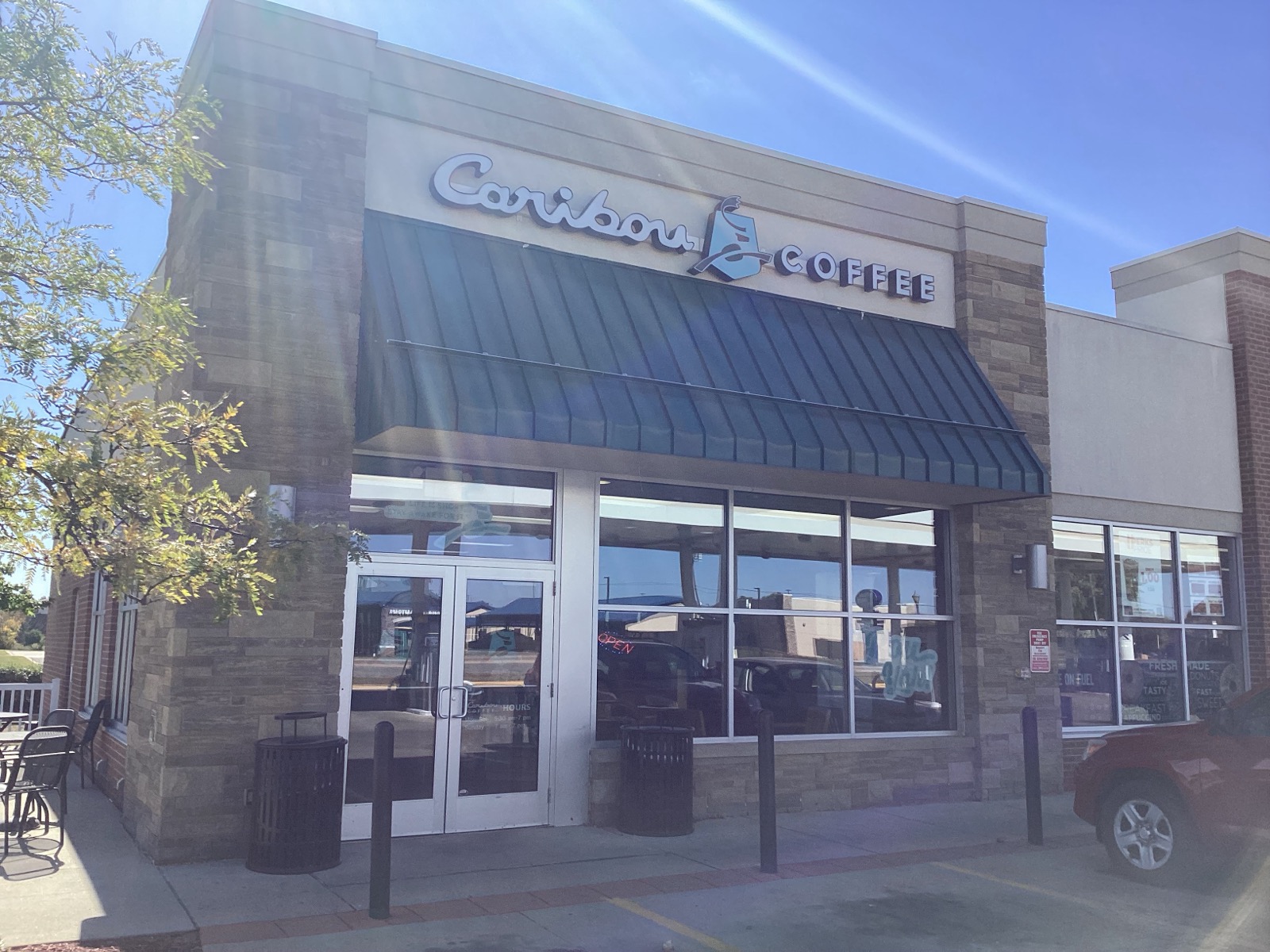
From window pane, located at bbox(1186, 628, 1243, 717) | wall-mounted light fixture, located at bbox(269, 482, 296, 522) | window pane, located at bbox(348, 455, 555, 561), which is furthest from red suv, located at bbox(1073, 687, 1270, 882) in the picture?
wall-mounted light fixture, located at bbox(269, 482, 296, 522)

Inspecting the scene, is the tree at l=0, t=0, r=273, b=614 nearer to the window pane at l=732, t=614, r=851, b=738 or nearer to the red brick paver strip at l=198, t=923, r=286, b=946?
the red brick paver strip at l=198, t=923, r=286, b=946

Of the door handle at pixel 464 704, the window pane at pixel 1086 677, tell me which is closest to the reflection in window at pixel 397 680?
the door handle at pixel 464 704

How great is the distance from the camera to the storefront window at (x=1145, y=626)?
13.2 metres

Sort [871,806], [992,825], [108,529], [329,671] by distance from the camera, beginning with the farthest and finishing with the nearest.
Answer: [871,806]
[992,825]
[329,671]
[108,529]

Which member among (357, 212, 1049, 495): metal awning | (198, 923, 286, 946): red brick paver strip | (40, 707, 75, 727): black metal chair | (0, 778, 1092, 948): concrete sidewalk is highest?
(357, 212, 1049, 495): metal awning

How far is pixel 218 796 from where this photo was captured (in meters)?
8.06

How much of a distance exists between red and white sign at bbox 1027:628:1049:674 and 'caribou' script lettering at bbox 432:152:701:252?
229 inches

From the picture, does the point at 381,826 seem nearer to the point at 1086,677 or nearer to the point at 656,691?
the point at 656,691

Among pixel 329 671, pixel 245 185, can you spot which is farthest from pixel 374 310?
pixel 329 671

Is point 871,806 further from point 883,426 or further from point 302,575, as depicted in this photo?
point 302,575

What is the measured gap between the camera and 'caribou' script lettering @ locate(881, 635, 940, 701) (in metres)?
11.8

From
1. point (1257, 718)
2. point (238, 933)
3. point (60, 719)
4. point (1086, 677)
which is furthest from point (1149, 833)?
point (60, 719)

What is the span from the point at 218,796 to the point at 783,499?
20.1ft

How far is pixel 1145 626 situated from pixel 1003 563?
121 inches
